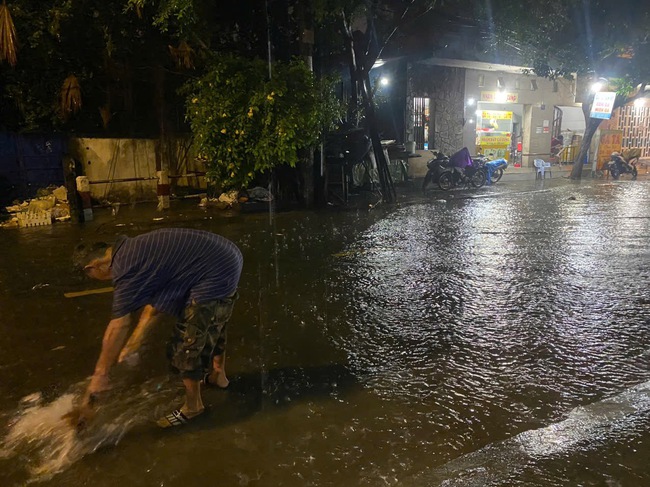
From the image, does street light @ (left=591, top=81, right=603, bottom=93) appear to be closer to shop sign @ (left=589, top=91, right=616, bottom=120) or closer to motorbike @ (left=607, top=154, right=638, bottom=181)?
shop sign @ (left=589, top=91, right=616, bottom=120)

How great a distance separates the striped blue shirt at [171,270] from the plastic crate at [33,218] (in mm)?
9152

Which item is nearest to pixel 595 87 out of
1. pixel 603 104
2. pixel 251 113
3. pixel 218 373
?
pixel 603 104

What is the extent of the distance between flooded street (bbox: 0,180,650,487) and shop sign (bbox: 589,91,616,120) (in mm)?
13596

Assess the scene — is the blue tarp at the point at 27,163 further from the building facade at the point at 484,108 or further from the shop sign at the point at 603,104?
the shop sign at the point at 603,104

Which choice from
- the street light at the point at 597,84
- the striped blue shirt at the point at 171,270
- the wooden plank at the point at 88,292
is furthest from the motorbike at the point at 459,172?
the striped blue shirt at the point at 171,270

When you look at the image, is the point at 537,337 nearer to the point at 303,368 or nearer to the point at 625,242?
the point at 303,368

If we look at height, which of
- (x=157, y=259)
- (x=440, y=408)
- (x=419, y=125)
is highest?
(x=419, y=125)

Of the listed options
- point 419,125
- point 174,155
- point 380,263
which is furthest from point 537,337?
point 419,125

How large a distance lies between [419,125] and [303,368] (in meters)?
17.2

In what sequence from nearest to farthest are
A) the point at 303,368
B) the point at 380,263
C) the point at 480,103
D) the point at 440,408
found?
the point at 440,408
the point at 303,368
the point at 380,263
the point at 480,103

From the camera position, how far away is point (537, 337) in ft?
15.4

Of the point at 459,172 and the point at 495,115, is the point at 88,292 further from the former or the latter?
the point at 495,115

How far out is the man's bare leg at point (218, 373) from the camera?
372 centimetres

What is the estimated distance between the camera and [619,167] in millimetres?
20516
